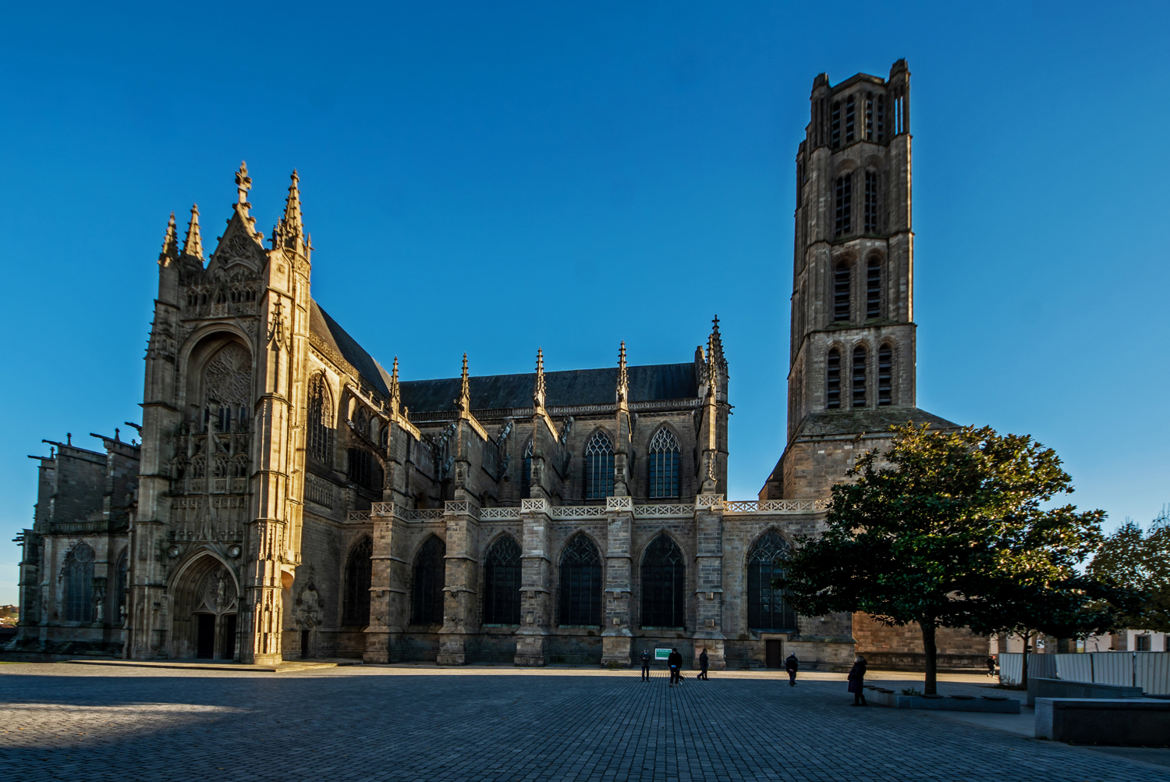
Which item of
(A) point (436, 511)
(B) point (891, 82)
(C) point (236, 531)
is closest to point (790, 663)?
(A) point (436, 511)

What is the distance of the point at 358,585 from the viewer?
40344 mm

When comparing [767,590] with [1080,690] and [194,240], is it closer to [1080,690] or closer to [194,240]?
[1080,690]

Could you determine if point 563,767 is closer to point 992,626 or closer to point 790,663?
point 992,626

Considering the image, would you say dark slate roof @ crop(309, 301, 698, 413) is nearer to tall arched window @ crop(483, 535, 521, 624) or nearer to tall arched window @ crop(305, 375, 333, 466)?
tall arched window @ crop(305, 375, 333, 466)

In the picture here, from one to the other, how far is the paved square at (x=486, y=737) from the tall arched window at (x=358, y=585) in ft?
57.3

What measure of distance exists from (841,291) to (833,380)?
552 centimetres

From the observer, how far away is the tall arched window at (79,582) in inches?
1631

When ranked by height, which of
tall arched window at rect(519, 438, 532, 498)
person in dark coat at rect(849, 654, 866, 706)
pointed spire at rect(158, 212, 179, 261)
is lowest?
person in dark coat at rect(849, 654, 866, 706)

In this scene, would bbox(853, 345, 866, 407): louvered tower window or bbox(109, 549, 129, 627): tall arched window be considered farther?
bbox(853, 345, 866, 407): louvered tower window

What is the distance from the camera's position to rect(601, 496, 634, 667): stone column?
117 ft

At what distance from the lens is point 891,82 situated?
48.1 m

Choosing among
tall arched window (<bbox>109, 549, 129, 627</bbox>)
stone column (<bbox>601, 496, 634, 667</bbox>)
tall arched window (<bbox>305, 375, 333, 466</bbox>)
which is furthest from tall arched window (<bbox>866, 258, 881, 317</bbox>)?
tall arched window (<bbox>109, 549, 129, 627</bbox>)

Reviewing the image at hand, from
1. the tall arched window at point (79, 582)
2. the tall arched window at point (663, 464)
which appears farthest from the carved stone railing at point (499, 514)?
the tall arched window at point (79, 582)

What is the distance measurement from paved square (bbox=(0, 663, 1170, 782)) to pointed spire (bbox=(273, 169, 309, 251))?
21.4 metres
